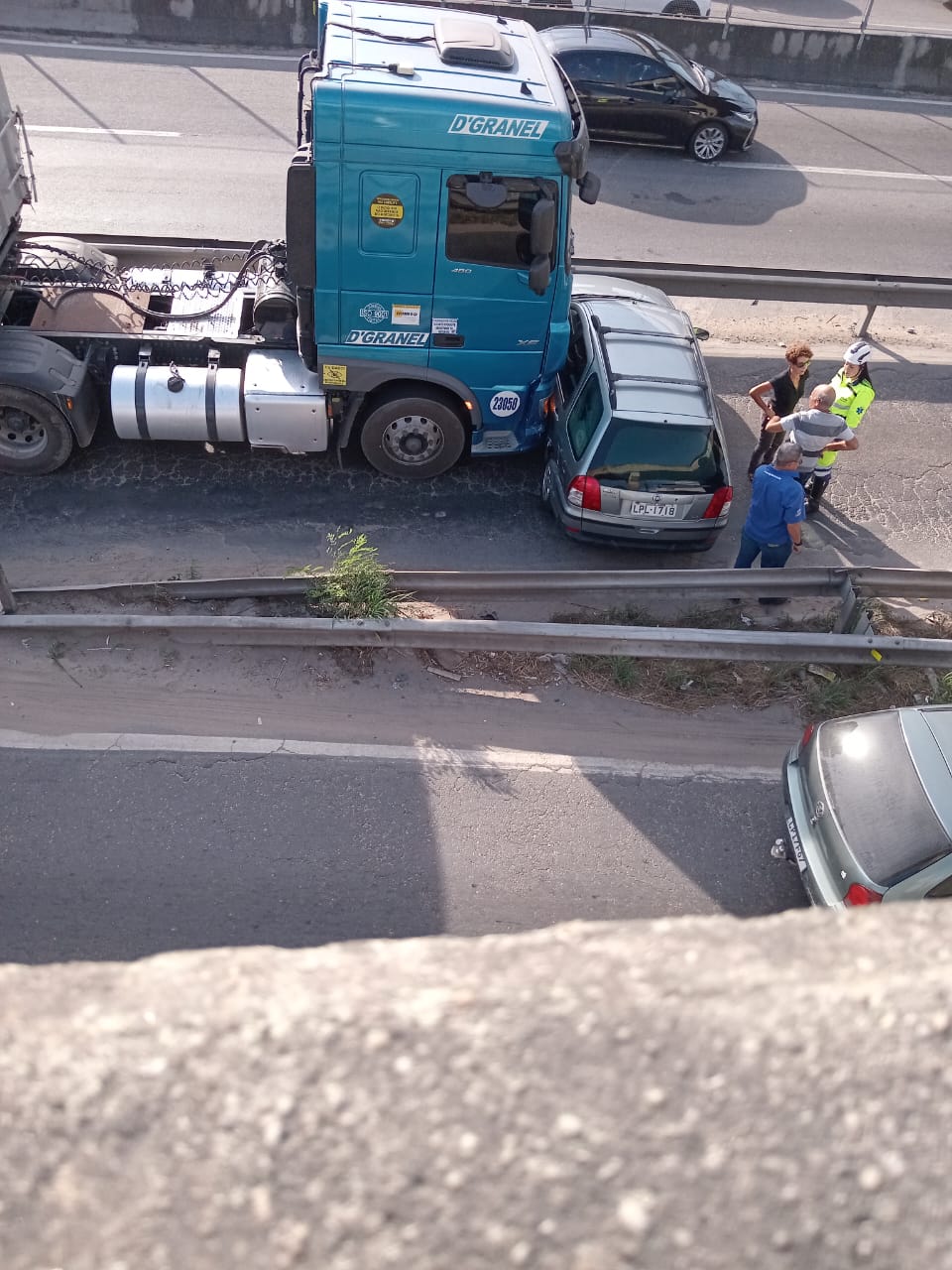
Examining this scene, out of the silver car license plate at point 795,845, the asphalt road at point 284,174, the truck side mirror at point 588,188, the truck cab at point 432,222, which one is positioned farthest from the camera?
the asphalt road at point 284,174

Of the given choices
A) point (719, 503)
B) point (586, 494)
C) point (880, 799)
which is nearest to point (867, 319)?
point (719, 503)

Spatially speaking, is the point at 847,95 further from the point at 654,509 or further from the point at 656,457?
the point at 654,509

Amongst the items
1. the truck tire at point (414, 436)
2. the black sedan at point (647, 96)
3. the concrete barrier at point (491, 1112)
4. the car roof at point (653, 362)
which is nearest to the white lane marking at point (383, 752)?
the car roof at point (653, 362)

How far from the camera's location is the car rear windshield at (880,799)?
531cm

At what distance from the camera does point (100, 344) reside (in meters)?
8.63

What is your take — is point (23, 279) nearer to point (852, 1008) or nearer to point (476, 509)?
point (476, 509)

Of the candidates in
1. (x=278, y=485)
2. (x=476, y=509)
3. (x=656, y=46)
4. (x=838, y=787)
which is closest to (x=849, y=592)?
(x=838, y=787)

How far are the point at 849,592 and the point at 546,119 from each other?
4295 millimetres

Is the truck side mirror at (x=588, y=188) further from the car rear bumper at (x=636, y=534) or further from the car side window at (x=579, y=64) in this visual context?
the car side window at (x=579, y=64)

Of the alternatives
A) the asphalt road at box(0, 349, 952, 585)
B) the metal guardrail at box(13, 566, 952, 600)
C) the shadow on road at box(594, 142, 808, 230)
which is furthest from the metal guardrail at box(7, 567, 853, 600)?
the shadow on road at box(594, 142, 808, 230)

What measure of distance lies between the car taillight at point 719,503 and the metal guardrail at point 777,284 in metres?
3.49

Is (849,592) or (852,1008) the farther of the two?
(849,592)

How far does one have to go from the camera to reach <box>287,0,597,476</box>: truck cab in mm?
7320

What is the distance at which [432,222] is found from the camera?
7.68m
